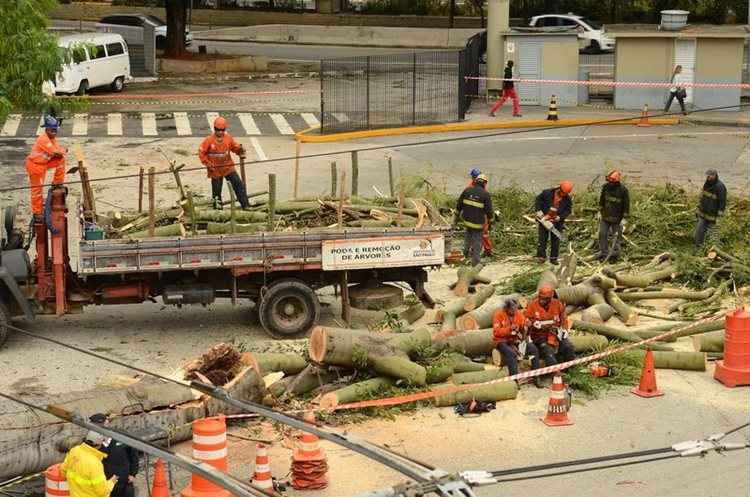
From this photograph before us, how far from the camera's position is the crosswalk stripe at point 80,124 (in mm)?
33375

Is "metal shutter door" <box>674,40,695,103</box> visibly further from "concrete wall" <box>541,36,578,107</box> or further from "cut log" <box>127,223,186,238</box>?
"cut log" <box>127,223,186,238</box>

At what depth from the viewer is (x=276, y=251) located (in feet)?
57.3

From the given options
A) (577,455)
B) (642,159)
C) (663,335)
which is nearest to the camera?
(577,455)

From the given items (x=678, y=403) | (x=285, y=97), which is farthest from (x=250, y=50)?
(x=678, y=403)

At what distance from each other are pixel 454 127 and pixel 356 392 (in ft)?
65.1

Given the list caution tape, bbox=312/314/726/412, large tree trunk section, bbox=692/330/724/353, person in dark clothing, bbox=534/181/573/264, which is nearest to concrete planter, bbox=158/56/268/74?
person in dark clothing, bbox=534/181/573/264

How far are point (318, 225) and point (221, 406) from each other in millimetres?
5155

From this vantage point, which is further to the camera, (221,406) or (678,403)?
(678,403)

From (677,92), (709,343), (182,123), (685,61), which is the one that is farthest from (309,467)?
(685,61)

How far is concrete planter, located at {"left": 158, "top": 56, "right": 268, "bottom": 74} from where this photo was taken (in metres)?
44.9

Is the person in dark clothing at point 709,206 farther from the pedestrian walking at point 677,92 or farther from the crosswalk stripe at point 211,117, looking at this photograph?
the crosswalk stripe at point 211,117

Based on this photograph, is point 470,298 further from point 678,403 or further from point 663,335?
point 678,403

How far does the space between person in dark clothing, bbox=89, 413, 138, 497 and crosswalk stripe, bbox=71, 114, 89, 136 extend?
2247 cm

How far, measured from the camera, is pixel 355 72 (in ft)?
126
